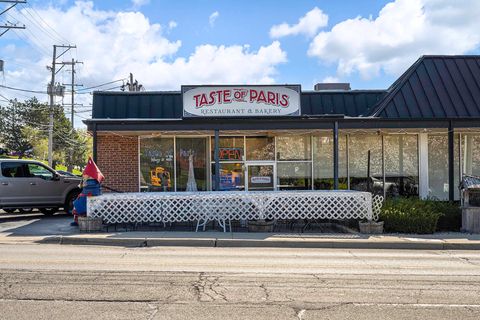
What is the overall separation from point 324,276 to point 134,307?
325 cm

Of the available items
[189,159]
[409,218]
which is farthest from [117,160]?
[409,218]

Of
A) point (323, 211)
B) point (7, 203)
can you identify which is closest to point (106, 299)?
point (323, 211)

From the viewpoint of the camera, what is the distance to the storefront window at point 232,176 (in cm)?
1881

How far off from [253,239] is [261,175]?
7120 mm

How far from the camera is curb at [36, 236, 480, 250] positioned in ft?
38.1

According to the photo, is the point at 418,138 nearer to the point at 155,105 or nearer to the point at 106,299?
the point at 155,105

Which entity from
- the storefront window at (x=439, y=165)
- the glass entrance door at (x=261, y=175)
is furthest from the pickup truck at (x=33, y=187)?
the storefront window at (x=439, y=165)

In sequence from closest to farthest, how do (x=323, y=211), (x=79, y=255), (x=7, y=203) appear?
(x=79, y=255) < (x=323, y=211) < (x=7, y=203)

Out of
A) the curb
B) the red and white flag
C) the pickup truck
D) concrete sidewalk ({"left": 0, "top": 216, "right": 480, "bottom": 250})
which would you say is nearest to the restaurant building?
the pickup truck

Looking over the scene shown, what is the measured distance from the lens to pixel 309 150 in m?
18.9

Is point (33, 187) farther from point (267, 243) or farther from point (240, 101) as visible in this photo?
point (267, 243)

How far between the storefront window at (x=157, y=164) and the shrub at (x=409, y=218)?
8.25 m

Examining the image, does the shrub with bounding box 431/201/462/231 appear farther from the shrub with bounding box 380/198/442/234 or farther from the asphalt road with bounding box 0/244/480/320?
the asphalt road with bounding box 0/244/480/320

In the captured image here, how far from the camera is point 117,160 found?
18.3 m
